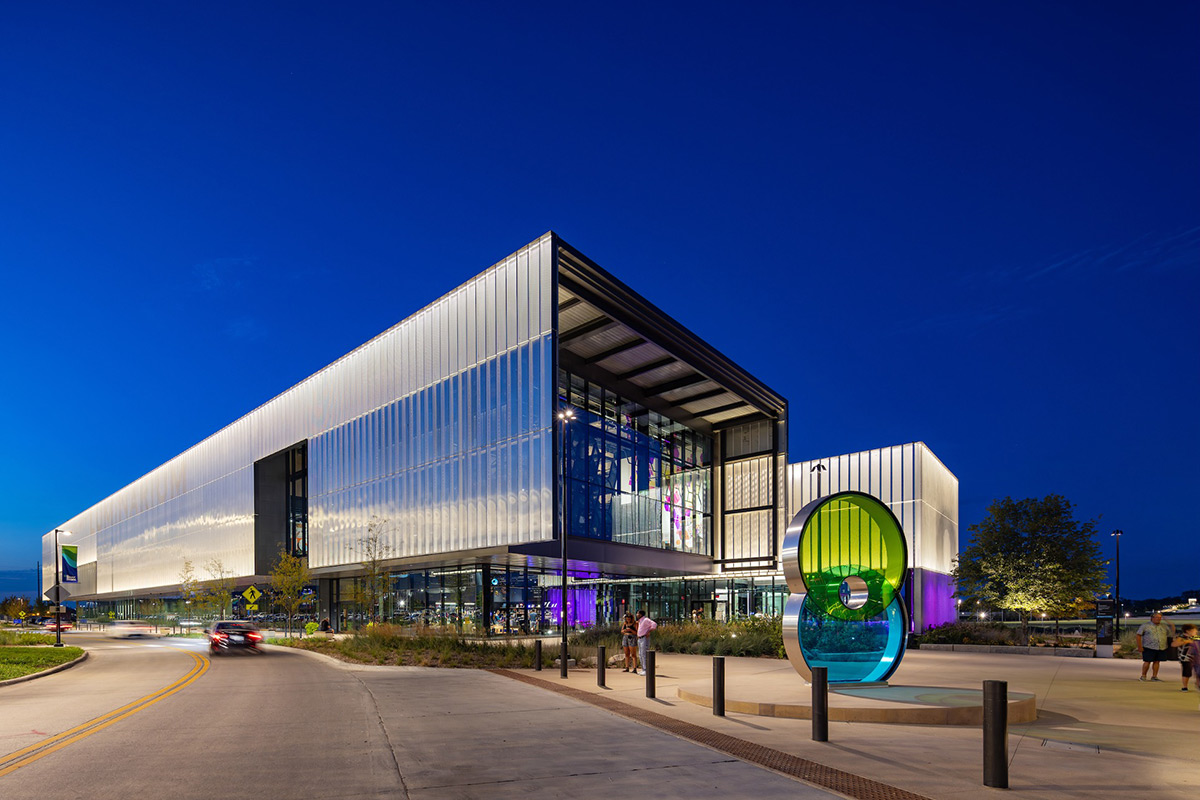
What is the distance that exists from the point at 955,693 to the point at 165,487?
283 ft

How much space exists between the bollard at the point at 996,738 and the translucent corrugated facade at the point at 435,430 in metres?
29.3

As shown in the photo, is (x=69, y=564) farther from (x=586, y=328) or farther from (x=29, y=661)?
(x=586, y=328)

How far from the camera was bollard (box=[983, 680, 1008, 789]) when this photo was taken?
30.1 feet

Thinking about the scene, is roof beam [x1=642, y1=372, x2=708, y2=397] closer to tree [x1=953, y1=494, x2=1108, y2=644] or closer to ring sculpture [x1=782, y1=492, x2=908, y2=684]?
tree [x1=953, y1=494, x2=1108, y2=644]

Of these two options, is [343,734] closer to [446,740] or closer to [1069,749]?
[446,740]

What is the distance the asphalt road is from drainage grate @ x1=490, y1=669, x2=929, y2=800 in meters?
0.33

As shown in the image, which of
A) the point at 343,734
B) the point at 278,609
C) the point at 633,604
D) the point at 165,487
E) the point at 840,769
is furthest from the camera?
the point at 165,487

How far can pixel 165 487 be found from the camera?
86938 millimetres

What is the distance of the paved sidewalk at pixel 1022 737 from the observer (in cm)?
952

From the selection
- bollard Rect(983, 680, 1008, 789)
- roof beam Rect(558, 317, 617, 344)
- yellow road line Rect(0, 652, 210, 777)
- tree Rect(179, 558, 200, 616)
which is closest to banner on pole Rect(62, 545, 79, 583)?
tree Rect(179, 558, 200, 616)

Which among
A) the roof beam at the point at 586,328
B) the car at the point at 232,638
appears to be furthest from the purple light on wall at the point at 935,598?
the car at the point at 232,638

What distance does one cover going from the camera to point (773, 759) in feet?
34.9

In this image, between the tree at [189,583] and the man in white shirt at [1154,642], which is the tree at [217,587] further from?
the man in white shirt at [1154,642]

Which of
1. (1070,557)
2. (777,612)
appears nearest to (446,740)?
(1070,557)
